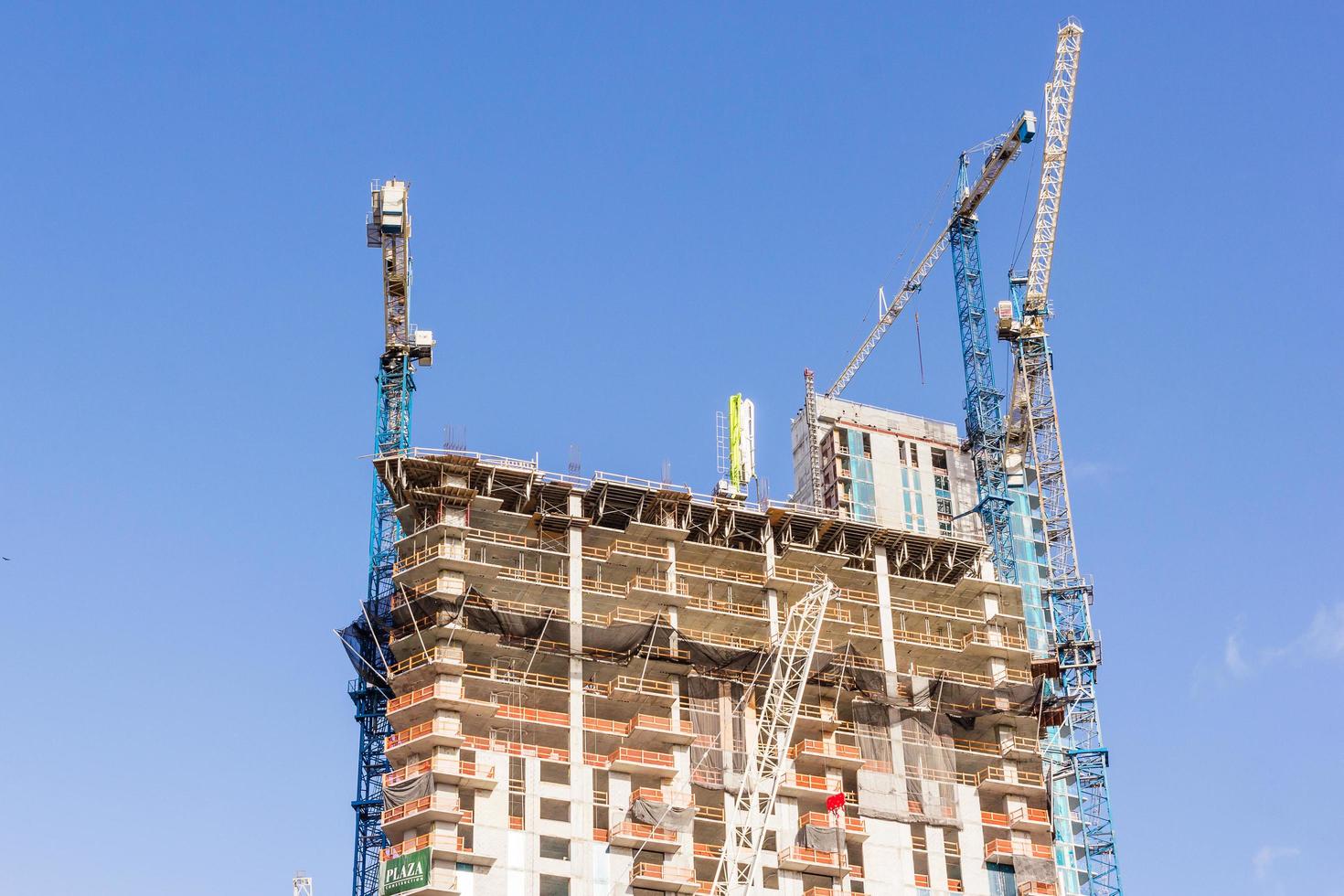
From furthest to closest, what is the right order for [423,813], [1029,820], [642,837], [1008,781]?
[1008,781] → [1029,820] → [642,837] → [423,813]

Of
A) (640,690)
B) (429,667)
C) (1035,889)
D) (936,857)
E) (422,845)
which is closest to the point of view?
(422,845)

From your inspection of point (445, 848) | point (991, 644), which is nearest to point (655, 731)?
point (445, 848)

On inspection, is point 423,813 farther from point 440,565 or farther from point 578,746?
point 440,565

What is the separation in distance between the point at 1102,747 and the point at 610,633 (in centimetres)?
6397

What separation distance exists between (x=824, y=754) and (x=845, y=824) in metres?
5.37

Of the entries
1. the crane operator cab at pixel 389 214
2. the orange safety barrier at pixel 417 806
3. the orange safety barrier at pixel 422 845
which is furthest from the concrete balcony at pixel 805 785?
the crane operator cab at pixel 389 214

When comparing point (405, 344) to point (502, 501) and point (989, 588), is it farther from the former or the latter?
point (989, 588)

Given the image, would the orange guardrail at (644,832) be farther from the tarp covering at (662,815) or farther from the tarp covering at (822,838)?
the tarp covering at (822,838)

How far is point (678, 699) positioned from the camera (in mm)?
144625

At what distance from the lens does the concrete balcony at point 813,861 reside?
140 meters

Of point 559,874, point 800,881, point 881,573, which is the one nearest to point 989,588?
point 881,573

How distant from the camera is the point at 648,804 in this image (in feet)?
449

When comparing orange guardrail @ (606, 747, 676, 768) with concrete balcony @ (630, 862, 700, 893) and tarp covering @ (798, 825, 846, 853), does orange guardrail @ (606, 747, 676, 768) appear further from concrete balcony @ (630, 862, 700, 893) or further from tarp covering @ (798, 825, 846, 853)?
tarp covering @ (798, 825, 846, 853)

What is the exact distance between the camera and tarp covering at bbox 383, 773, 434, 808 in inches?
5246
